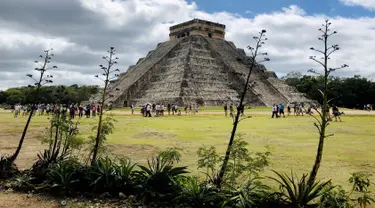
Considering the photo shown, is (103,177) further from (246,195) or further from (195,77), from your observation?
(195,77)

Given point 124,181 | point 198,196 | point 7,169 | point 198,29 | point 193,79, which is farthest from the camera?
point 198,29

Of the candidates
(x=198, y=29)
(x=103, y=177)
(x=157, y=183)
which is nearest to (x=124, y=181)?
(x=103, y=177)

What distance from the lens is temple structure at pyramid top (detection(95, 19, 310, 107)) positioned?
45.2 metres

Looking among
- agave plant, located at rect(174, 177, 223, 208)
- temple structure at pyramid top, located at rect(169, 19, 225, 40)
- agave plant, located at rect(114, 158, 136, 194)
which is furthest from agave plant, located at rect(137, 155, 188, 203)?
temple structure at pyramid top, located at rect(169, 19, 225, 40)

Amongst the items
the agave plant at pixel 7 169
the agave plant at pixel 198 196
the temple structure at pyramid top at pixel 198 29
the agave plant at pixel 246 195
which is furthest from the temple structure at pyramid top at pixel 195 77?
the agave plant at pixel 246 195

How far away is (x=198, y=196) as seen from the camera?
231 inches

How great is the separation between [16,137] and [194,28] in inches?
1842

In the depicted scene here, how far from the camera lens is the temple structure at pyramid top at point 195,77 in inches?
1780

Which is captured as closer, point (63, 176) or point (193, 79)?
point (63, 176)

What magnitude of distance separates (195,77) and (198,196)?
138 feet

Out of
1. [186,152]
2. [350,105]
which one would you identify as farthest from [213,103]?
[186,152]

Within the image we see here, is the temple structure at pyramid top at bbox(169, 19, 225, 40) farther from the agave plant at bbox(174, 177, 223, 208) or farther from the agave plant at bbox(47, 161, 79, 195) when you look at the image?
the agave plant at bbox(174, 177, 223, 208)

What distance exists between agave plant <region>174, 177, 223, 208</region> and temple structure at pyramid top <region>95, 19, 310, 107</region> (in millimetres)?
35195

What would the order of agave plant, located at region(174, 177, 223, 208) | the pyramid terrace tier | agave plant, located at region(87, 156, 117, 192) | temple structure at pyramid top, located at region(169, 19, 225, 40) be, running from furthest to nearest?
temple structure at pyramid top, located at region(169, 19, 225, 40) → the pyramid terrace tier → agave plant, located at region(87, 156, 117, 192) → agave plant, located at region(174, 177, 223, 208)
